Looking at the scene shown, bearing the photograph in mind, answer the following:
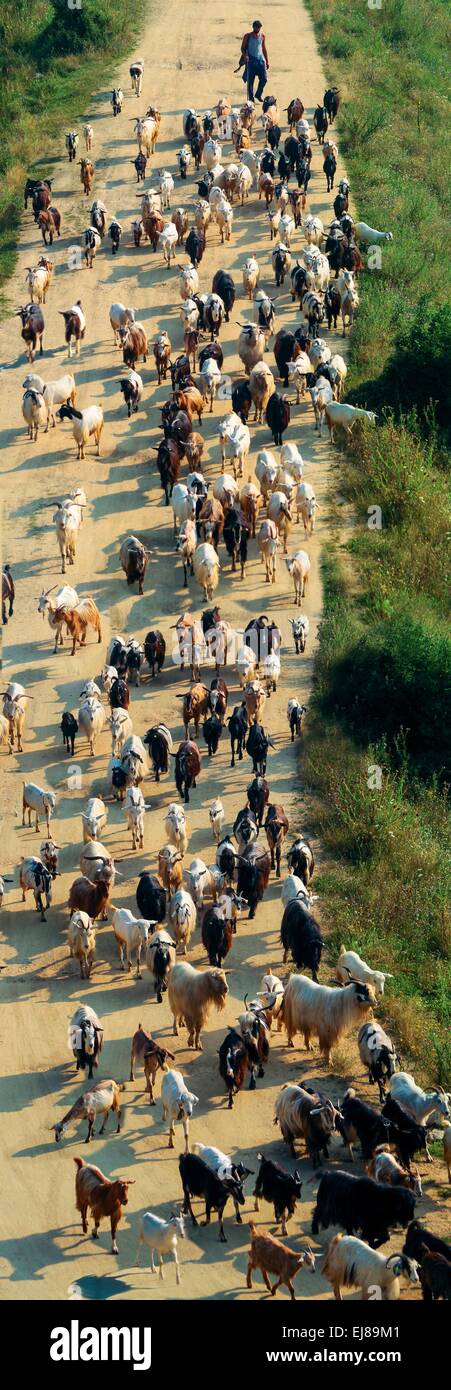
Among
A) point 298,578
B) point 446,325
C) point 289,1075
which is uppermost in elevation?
point 446,325

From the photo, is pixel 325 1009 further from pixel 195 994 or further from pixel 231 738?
pixel 231 738

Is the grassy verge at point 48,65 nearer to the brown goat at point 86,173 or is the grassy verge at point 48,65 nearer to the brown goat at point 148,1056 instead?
the brown goat at point 86,173

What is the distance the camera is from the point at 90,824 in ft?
79.5

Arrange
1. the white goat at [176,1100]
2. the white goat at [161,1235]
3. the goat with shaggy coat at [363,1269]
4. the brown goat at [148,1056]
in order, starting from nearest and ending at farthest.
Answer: the goat with shaggy coat at [363,1269] → the white goat at [161,1235] → the white goat at [176,1100] → the brown goat at [148,1056]

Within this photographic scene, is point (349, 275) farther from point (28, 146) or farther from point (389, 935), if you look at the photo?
point (389, 935)

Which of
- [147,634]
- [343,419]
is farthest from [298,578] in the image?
[343,419]

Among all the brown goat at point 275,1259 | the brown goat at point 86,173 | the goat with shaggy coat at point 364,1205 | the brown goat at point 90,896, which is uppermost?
the brown goat at point 86,173

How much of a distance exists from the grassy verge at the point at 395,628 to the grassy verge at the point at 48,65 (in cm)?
618

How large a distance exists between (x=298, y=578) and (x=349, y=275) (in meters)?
9.19

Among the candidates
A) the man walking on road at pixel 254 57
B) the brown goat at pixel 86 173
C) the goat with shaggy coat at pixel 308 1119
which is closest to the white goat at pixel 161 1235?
the goat with shaggy coat at pixel 308 1119

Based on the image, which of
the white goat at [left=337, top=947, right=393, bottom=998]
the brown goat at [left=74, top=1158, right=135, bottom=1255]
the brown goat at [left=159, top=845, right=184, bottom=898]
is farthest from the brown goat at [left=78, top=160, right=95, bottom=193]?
the brown goat at [left=74, top=1158, right=135, bottom=1255]

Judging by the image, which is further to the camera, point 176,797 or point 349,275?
point 349,275

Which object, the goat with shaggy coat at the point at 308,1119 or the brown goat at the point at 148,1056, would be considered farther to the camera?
the brown goat at the point at 148,1056

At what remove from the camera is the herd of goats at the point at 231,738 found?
18.4 meters
